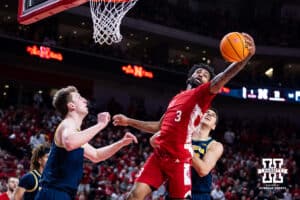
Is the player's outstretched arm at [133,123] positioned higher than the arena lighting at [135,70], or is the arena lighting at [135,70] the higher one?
the arena lighting at [135,70]

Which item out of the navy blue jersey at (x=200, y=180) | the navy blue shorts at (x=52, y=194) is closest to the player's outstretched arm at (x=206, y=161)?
the navy blue jersey at (x=200, y=180)

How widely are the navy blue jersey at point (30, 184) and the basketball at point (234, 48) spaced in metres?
2.47

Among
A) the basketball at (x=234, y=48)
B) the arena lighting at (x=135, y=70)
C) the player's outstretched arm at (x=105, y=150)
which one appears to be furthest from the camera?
A: the arena lighting at (x=135, y=70)

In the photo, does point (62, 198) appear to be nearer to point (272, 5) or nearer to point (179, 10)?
point (179, 10)

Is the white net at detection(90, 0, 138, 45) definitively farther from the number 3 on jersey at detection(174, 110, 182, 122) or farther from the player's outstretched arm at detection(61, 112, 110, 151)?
the player's outstretched arm at detection(61, 112, 110, 151)

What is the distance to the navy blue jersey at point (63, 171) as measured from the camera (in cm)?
446

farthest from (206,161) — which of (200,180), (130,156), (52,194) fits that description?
(130,156)

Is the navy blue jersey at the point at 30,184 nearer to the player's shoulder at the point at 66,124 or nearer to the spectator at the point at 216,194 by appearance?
the player's shoulder at the point at 66,124

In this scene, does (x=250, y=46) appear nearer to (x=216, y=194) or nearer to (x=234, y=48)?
(x=234, y=48)

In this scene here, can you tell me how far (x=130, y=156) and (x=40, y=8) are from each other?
1068 cm

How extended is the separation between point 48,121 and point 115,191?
5.09 m

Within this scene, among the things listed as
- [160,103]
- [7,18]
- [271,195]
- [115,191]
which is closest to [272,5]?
[160,103]

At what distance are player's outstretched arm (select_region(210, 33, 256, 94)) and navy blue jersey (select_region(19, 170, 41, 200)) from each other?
2216 millimetres

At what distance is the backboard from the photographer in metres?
7.32
